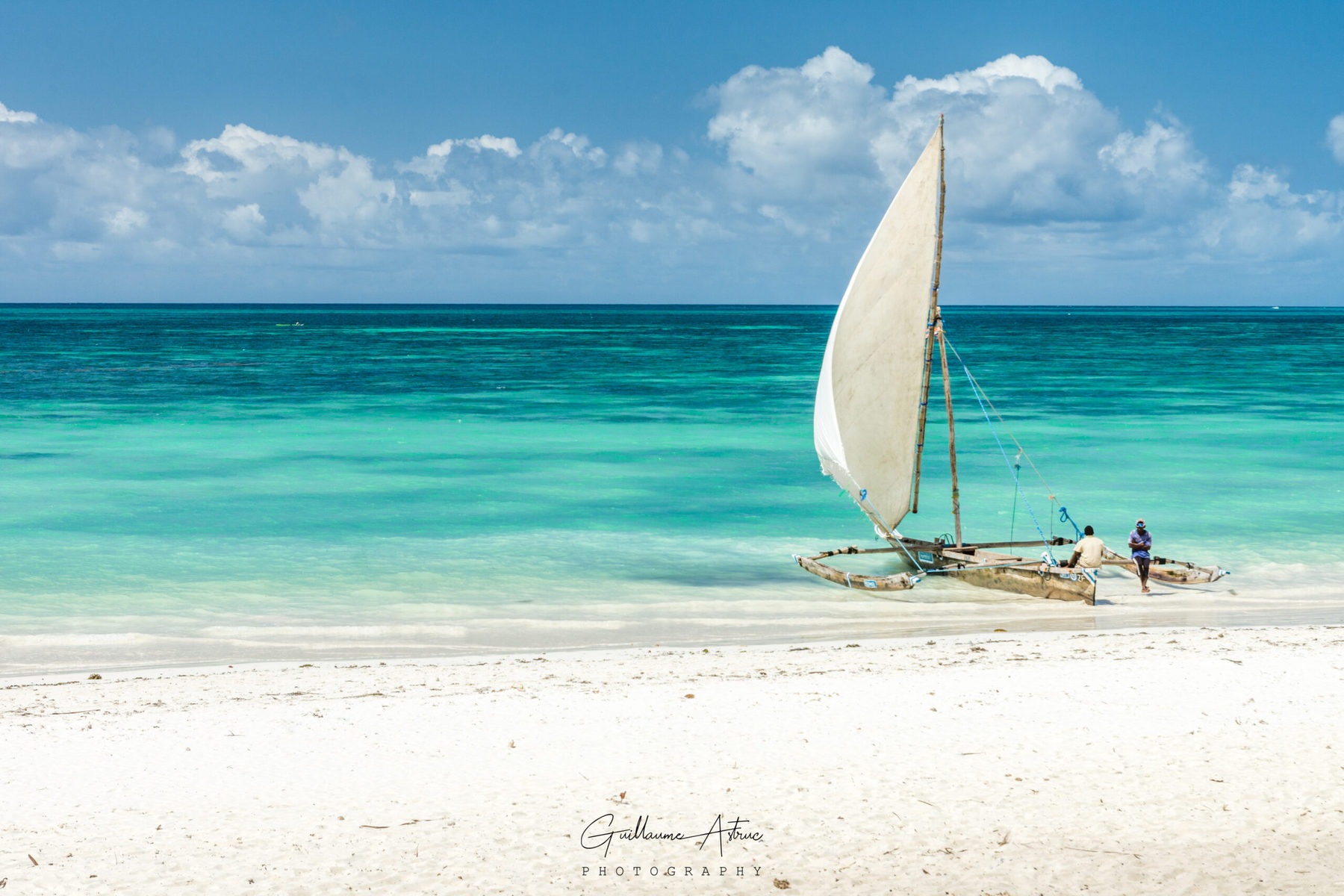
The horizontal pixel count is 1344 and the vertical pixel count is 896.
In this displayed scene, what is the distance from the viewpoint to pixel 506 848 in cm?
694

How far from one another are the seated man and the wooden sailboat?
0.23 meters

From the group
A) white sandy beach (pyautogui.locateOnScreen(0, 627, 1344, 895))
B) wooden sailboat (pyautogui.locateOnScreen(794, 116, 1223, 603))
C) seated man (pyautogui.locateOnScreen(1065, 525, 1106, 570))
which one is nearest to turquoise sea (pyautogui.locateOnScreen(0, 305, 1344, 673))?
wooden sailboat (pyautogui.locateOnScreen(794, 116, 1223, 603))

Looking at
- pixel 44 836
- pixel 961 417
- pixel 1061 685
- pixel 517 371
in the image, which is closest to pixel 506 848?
pixel 44 836

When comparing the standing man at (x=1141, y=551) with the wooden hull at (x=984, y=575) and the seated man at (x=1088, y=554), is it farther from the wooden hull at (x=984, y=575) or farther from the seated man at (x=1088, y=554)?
the wooden hull at (x=984, y=575)

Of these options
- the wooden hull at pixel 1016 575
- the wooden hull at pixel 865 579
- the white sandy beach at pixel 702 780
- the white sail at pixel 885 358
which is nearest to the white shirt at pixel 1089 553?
the wooden hull at pixel 1016 575

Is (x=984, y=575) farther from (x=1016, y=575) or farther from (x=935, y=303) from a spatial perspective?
(x=935, y=303)

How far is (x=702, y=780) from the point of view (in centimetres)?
795

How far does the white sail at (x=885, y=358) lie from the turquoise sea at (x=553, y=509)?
1.88 m

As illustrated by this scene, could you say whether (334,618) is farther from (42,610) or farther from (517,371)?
(517,371)

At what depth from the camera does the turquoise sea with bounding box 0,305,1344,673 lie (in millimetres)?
14805

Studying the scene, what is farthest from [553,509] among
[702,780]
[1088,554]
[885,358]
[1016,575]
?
[702,780]

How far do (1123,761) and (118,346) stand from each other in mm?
95276

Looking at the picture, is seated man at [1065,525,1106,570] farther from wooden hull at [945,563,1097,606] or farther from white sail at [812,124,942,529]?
white sail at [812,124,942,529]

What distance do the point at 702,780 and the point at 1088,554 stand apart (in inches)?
379
